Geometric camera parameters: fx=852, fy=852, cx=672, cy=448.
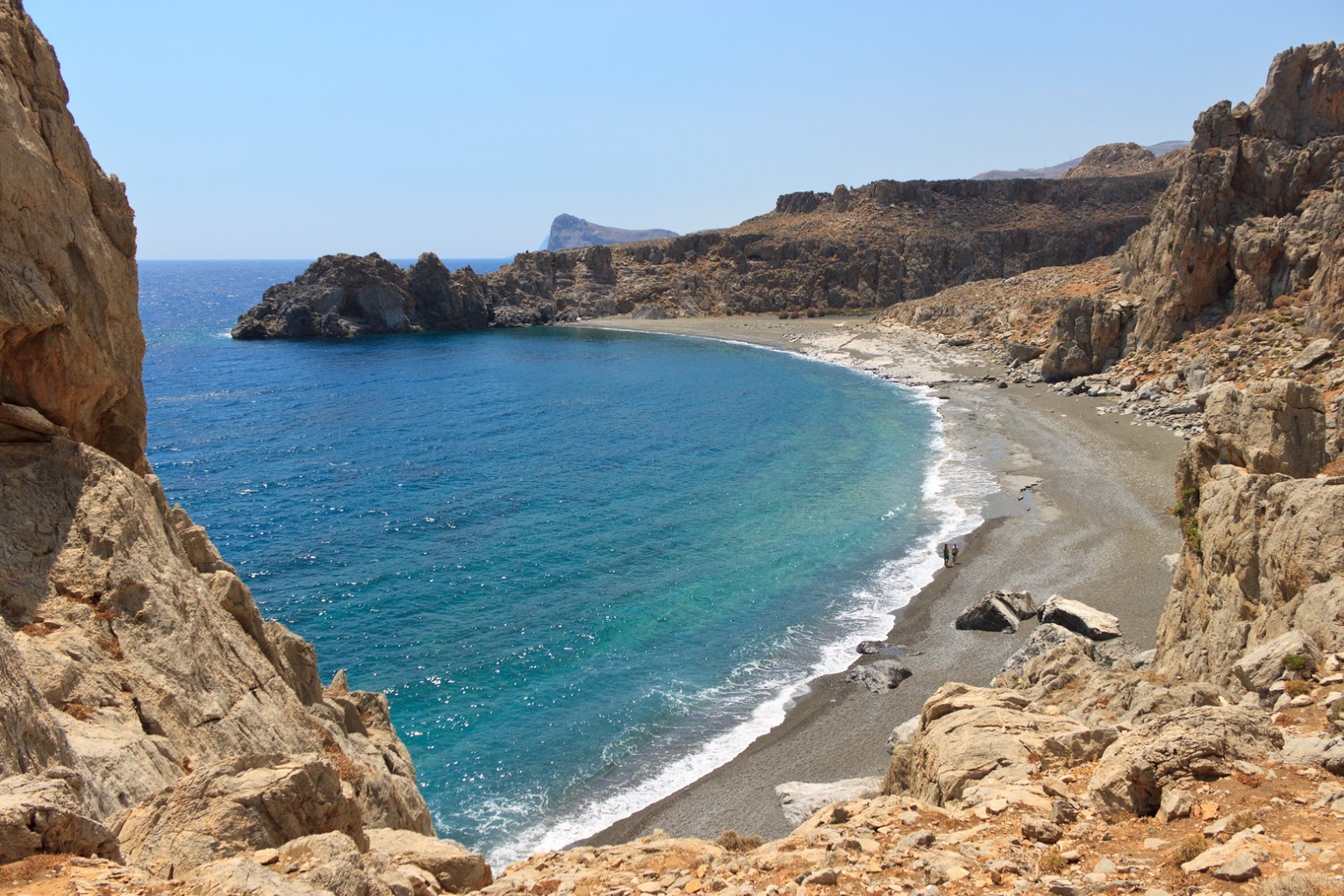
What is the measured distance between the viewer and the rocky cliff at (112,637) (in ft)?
26.8

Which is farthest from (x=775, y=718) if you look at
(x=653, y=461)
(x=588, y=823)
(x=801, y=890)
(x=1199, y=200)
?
(x=1199, y=200)

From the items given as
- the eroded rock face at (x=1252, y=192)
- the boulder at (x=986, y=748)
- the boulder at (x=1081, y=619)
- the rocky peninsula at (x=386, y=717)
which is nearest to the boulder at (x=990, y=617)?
the boulder at (x=1081, y=619)

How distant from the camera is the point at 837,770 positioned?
22.1 meters

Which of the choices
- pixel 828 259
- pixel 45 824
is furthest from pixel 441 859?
pixel 828 259

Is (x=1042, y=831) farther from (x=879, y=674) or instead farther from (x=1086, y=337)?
(x=1086, y=337)

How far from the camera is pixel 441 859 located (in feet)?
35.0

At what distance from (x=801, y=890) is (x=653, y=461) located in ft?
146

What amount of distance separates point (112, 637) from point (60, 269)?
5.66 m

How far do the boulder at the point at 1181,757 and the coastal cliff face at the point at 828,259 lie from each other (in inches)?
4886

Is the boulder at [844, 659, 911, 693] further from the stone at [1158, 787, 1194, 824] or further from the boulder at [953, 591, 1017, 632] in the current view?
the stone at [1158, 787, 1194, 824]

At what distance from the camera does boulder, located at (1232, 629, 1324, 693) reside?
1201cm

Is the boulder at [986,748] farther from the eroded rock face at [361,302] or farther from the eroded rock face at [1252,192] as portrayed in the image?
the eroded rock face at [361,302]

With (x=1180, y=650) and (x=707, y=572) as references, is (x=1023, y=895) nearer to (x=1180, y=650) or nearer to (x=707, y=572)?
(x=1180, y=650)

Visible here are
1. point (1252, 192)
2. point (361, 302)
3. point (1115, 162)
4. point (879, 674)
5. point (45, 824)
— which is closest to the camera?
point (45, 824)
